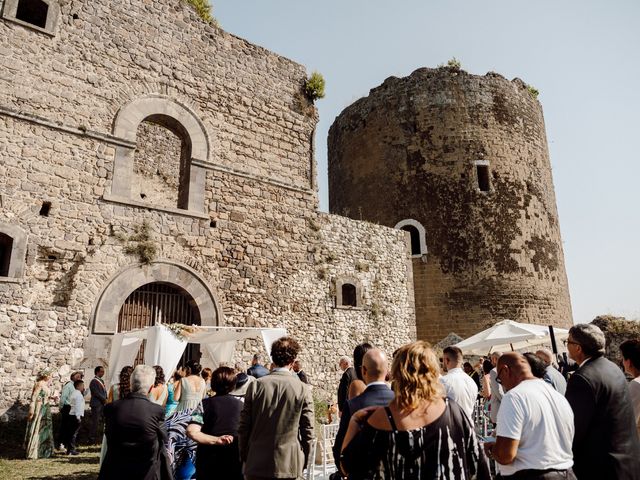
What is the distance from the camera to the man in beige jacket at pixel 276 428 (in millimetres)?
3547

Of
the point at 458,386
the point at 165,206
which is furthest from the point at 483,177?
the point at 458,386

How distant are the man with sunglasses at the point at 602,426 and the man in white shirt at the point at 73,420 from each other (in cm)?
725

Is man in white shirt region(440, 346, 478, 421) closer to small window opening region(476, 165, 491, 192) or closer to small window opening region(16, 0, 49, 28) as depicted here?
small window opening region(16, 0, 49, 28)

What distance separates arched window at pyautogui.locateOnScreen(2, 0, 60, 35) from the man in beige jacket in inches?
364

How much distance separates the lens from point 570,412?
9.60ft

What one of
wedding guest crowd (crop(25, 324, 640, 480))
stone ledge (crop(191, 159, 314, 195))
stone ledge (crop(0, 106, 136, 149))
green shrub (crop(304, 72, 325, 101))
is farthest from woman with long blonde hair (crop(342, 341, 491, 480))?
green shrub (crop(304, 72, 325, 101))

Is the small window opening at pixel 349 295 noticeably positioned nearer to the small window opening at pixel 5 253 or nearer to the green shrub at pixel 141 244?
the green shrub at pixel 141 244

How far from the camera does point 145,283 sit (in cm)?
941

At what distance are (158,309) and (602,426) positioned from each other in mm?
8330

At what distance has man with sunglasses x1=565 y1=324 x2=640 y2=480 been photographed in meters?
3.05

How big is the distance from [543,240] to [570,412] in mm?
16755

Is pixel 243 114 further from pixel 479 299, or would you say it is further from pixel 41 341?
pixel 479 299

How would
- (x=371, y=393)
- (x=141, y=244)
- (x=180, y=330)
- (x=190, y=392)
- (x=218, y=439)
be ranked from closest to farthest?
1. (x=371, y=393)
2. (x=218, y=439)
3. (x=190, y=392)
4. (x=180, y=330)
5. (x=141, y=244)

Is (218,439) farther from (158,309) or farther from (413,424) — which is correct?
(158,309)
